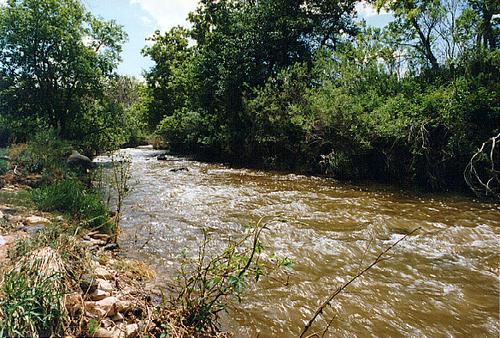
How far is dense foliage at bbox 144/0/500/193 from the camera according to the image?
11.1 metres

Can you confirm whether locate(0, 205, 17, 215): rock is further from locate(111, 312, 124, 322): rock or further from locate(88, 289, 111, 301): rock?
locate(111, 312, 124, 322): rock

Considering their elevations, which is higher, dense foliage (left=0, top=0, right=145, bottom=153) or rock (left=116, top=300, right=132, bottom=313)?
dense foliage (left=0, top=0, right=145, bottom=153)

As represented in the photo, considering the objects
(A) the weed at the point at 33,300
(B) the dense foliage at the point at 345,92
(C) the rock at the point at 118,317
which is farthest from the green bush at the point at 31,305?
(B) the dense foliage at the point at 345,92

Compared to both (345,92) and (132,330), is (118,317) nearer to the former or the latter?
(132,330)

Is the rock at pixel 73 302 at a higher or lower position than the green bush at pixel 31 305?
lower

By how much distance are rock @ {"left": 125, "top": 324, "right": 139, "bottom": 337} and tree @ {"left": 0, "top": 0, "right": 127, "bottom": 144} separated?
14.6 meters

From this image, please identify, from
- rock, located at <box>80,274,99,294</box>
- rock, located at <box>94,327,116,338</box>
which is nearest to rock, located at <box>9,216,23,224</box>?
rock, located at <box>80,274,99,294</box>

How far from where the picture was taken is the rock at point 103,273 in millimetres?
3749

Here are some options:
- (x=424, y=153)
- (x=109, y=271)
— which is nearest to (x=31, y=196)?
(x=109, y=271)

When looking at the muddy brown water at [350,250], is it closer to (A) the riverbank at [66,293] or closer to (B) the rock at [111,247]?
(B) the rock at [111,247]

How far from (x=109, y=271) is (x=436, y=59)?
627 inches

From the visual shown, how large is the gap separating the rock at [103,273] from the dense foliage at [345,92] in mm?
6765

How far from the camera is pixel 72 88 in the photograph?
1692cm

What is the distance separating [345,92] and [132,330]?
1380 centimetres
